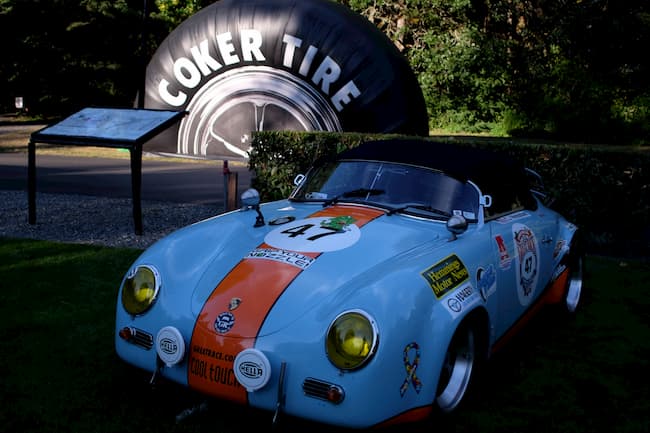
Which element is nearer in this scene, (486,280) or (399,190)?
(486,280)

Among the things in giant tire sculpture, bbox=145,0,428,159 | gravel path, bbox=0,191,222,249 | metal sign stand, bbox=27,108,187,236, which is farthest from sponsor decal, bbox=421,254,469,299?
giant tire sculpture, bbox=145,0,428,159

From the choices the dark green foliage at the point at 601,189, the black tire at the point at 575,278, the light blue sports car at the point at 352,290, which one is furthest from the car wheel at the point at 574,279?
the dark green foliage at the point at 601,189

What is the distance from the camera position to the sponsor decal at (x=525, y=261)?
4.27m

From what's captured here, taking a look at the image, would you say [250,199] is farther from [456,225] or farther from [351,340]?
[351,340]

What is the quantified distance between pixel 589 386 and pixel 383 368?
182 cm

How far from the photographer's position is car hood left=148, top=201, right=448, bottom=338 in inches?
127

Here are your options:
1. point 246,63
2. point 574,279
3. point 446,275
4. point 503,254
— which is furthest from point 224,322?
point 246,63

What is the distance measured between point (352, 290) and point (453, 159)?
1.63 m

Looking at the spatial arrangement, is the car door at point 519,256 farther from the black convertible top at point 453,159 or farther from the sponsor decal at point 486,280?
the black convertible top at point 453,159

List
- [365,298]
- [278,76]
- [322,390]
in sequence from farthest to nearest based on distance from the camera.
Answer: [278,76] → [365,298] → [322,390]

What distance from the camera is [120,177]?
43.1 ft

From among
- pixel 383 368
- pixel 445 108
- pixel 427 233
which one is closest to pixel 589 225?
pixel 427 233

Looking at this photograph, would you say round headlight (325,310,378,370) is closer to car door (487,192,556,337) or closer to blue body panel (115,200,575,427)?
blue body panel (115,200,575,427)

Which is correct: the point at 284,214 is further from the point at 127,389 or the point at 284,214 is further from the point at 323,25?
the point at 323,25
